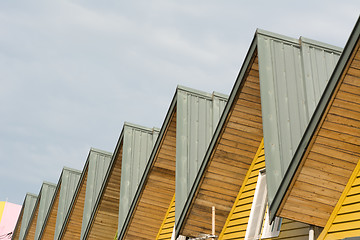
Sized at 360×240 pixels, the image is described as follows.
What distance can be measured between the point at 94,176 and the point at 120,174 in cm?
350

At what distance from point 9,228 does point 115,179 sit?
109ft

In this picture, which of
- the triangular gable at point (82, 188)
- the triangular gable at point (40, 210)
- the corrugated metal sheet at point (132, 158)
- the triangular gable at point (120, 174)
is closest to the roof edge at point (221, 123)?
the corrugated metal sheet at point (132, 158)

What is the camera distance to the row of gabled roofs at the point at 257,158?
38.0 ft

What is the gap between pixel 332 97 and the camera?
36.7 feet

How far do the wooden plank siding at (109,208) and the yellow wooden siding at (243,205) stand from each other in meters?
8.31

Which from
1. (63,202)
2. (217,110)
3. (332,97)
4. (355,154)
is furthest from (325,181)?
(63,202)

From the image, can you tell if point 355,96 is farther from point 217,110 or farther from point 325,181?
point 217,110

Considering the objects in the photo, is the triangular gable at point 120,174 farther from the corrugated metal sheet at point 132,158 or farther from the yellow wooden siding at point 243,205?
the yellow wooden siding at point 243,205

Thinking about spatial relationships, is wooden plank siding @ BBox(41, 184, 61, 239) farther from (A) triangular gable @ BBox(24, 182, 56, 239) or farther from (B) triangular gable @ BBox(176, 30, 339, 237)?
(B) triangular gable @ BBox(176, 30, 339, 237)

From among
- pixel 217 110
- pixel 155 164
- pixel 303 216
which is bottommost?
pixel 303 216

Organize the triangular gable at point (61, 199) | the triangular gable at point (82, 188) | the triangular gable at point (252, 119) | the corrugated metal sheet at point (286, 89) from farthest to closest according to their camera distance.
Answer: the triangular gable at point (61, 199) → the triangular gable at point (82, 188) → the triangular gable at point (252, 119) → the corrugated metal sheet at point (286, 89)

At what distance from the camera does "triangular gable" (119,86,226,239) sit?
18.7m

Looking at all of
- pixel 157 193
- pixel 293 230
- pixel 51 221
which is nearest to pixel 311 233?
pixel 293 230

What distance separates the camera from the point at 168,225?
19938 mm
